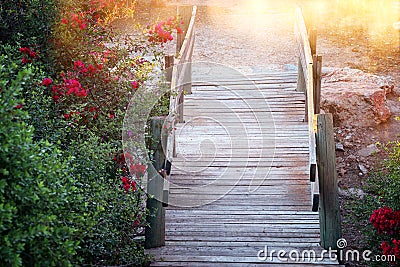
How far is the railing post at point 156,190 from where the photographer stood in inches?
185

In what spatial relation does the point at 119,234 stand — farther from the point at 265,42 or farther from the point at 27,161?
the point at 265,42

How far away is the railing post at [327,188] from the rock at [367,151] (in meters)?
3.15

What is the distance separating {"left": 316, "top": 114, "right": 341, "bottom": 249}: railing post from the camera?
4.75m

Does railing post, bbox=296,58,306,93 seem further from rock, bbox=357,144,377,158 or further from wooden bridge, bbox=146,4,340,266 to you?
rock, bbox=357,144,377,158

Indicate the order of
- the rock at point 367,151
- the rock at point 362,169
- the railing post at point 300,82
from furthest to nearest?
the rock at point 367,151, the railing post at point 300,82, the rock at point 362,169

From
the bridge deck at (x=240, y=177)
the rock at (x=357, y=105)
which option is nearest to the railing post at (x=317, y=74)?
the bridge deck at (x=240, y=177)

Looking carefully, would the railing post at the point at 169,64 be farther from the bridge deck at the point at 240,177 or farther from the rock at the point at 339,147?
the rock at the point at 339,147

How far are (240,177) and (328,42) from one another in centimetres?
626

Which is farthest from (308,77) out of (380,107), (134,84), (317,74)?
(380,107)

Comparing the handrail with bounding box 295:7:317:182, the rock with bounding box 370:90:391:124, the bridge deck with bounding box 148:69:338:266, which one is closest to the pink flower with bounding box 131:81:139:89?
the bridge deck with bounding box 148:69:338:266

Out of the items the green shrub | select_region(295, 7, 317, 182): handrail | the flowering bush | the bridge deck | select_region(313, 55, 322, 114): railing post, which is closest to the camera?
the flowering bush

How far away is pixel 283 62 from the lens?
1070cm

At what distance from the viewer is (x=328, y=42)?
11570 mm

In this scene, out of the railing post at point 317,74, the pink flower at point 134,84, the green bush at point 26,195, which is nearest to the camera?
the green bush at point 26,195
